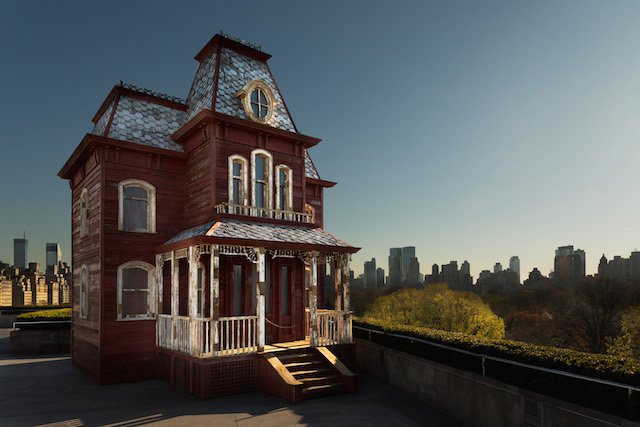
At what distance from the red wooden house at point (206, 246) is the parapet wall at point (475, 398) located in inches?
61.8

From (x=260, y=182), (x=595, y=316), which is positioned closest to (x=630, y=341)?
(x=595, y=316)

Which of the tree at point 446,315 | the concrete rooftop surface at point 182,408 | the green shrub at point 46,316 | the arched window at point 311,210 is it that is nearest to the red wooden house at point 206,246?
the concrete rooftop surface at point 182,408

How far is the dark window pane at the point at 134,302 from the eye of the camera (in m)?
14.4

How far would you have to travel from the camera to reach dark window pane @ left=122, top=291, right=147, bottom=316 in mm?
14352

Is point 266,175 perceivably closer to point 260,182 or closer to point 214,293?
point 260,182

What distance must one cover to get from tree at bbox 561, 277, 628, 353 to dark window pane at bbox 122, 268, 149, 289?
45.0 metres

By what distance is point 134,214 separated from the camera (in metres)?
14.9

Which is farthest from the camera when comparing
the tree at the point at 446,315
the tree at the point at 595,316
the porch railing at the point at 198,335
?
the tree at the point at 595,316

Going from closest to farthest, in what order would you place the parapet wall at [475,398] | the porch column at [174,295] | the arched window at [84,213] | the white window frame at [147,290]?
1. the parapet wall at [475,398]
2. the porch column at [174,295]
3. the white window frame at [147,290]
4. the arched window at [84,213]

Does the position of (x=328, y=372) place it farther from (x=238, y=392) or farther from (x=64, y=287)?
(x=64, y=287)

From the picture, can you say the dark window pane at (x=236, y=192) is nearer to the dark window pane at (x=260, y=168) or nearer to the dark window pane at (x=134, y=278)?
the dark window pane at (x=260, y=168)

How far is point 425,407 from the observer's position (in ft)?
37.5

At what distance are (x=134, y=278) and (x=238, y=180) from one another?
4.67 meters

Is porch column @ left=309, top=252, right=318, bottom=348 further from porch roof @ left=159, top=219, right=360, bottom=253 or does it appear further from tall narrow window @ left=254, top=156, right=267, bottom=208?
tall narrow window @ left=254, top=156, right=267, bottom=208
